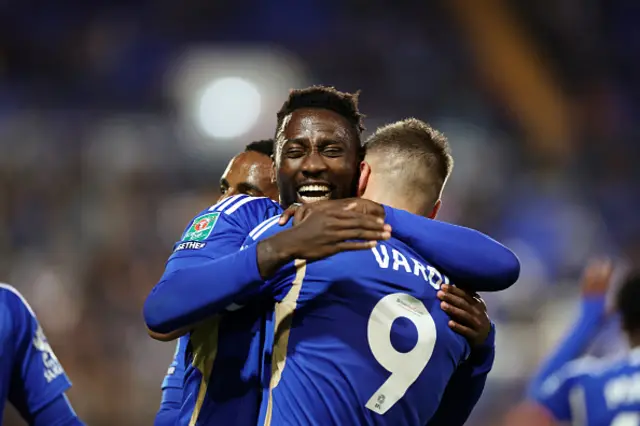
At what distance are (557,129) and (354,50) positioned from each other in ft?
11.4

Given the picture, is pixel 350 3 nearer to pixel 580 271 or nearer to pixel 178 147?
pixel 178 147

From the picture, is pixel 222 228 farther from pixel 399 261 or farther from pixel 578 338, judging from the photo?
pixel 578 338

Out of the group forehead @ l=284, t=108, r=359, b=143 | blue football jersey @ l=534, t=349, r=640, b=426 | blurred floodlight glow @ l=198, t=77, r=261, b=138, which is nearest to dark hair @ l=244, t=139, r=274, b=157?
forehead @ l=284, t=108, r=359, b=143

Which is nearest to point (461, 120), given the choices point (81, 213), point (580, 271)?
point (580, 271)

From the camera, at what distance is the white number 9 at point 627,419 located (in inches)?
185

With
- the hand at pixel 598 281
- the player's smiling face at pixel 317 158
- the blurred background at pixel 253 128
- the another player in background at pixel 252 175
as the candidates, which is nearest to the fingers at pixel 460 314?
the player's smiling face at pixel 317 158

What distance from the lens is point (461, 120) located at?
44.7 ft

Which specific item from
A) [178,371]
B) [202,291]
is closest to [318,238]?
[202,291]

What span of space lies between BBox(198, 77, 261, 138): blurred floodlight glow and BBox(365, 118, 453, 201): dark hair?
10.7 meters

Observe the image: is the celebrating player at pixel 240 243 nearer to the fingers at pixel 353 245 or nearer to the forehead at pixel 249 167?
the fingers at pixel 353 245

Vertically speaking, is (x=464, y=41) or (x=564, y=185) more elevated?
(x=464, y=41)

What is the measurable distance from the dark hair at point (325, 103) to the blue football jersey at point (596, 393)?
2.55 meters

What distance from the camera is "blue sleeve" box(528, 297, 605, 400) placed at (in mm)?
5605

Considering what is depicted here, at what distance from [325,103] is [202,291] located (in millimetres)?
825
